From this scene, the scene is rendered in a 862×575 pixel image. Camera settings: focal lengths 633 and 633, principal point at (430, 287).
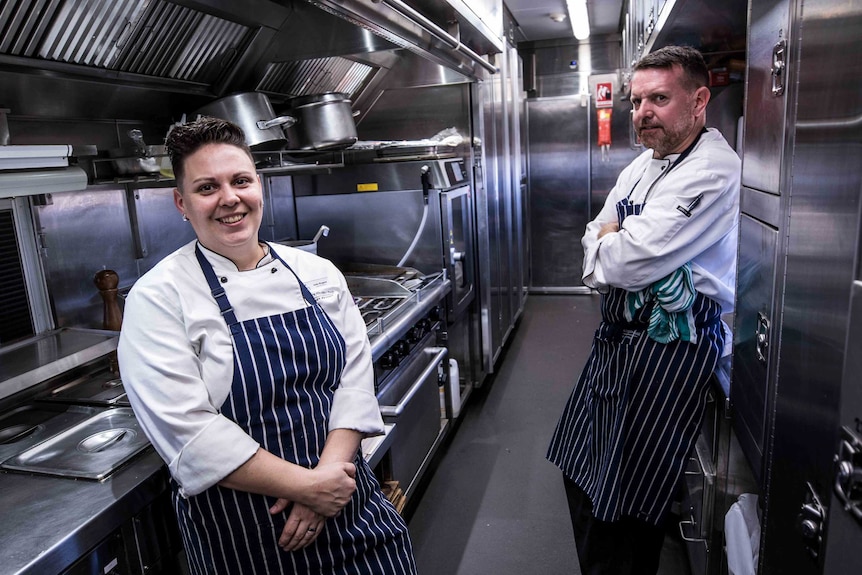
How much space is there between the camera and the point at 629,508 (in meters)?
1.82

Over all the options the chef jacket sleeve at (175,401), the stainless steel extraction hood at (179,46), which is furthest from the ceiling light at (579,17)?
the chef jacket sleeve at (175,401)

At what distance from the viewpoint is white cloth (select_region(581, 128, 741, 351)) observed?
5.59 feet

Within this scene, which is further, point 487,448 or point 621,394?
point 487,448

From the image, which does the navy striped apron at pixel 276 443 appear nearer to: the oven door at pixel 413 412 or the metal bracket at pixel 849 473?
the oven door at pixel 413 412

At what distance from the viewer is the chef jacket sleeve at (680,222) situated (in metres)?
1.70

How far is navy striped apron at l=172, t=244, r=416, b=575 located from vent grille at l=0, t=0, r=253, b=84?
78 centimetres

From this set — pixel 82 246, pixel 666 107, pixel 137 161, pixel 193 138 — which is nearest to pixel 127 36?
pixel 137 161

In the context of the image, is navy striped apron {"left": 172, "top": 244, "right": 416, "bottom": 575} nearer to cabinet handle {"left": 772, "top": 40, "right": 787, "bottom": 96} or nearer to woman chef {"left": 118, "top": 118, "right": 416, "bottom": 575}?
woman chef {"left": 118, "top": 118, "right": 416, "bottom": 575}

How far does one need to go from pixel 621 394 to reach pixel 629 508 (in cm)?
33

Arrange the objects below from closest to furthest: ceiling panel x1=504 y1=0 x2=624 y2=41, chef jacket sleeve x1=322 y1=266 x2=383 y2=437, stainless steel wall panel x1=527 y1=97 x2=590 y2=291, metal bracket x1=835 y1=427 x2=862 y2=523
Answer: metal bracket x1=835 y1=427 x2=862 y2=523
chef jacket sleeve x1=322 y1=266 x2=383 y2=437
ceiling panel x1=504 y1=0 x2=624 y2=41
stainless steel wall panel x1=527 y1=97 x2=590 y2=291

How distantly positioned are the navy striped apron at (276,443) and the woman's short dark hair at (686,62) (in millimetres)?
1162

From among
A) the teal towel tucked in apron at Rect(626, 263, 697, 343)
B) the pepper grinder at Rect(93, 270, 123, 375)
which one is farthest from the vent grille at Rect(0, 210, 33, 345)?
the teal towel tucked in apron at Rect(626, 263, 697, 343)

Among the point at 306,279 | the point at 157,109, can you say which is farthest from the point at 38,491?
the point at 157,109

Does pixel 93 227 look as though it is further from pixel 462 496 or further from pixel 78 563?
pixel 462 496
